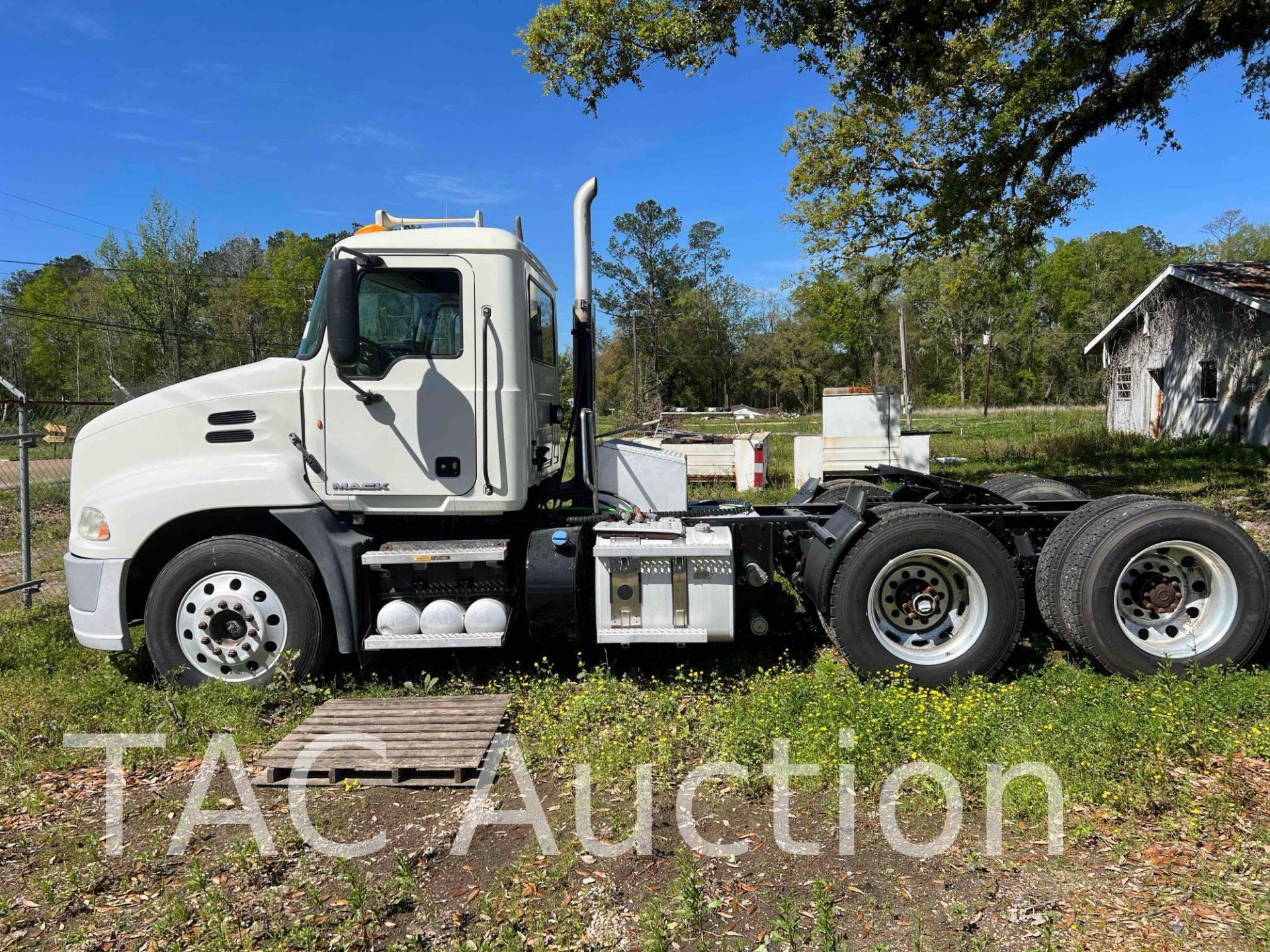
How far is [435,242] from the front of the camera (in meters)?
5.13

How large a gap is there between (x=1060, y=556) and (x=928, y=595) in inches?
34.6

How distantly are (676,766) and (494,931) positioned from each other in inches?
60.3

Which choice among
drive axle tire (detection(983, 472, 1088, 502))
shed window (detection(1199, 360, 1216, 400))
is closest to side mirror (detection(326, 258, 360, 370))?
drive axle tire (detection(983, 472, 1088, 502))

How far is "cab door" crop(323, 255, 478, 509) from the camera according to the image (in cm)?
512

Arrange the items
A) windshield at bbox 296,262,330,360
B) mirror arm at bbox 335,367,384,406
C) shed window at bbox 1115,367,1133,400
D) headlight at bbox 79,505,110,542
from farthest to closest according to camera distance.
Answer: shed window at bbox 1115,367,1133,400, headlight at bbox 79,505,110,542, windshield at bbox 296,262,330,360, mirror arm at bbox 335,367,384,406

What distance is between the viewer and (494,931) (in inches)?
122

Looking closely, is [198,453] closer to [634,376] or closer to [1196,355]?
[1196,355]

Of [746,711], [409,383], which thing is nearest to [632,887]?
[746,711]

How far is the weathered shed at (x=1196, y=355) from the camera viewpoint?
19578mm

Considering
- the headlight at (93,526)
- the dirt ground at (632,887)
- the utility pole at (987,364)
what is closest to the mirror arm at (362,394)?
the headlight at (93,526)

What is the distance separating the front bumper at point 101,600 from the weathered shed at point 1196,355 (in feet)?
70.6

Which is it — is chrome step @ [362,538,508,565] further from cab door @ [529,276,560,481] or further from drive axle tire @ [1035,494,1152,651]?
drive axle tire @ [1035,494,1152,651]

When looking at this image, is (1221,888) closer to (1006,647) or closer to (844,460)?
(1006,647)

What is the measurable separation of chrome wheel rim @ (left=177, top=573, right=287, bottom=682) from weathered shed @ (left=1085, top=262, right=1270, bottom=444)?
20815mm
